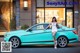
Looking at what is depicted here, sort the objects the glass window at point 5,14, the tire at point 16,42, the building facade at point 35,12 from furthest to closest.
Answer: the glass window at point 5,14 → the building facade at point 35,12 → the tire at point 16,42

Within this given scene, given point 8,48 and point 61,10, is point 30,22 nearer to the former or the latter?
point 61,10

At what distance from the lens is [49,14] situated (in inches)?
989

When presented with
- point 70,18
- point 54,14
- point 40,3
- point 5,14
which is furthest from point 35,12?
point 70,18

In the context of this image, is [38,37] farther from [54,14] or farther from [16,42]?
[54,14]

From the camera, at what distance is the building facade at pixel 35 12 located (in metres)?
24.4

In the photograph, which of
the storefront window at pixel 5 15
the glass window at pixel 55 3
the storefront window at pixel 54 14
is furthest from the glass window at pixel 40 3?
the storefront window at pixel 5 15

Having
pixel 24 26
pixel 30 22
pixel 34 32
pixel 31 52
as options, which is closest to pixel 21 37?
pixel 34 32

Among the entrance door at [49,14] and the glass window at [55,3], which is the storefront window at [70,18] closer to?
the entrance door at [49,14]

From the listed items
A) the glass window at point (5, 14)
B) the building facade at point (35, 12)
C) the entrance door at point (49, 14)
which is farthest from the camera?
the glass window at point (5, 14)

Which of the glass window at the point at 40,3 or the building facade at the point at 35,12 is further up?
the glass window at the point at 40,3

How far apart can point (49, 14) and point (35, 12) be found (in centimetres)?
122

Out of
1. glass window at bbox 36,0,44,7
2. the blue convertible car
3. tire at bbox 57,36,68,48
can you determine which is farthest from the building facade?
tire at bbox 57,36,68,48

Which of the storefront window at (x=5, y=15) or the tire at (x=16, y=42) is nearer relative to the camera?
the tire at (x=16, y=42)

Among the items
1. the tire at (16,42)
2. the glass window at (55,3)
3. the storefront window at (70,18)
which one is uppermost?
the glass window at (55,3)
